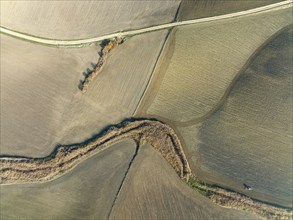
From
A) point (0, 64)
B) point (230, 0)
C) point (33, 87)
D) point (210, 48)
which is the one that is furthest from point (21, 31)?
point (230, 0)

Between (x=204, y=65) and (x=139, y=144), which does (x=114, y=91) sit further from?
(x=204, y=65)

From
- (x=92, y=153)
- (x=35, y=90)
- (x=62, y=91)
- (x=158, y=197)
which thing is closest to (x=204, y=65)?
(x=158, y=197)

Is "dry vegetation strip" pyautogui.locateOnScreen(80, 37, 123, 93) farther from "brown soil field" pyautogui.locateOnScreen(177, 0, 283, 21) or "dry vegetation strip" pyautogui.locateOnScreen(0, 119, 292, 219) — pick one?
"brown soil field" pyautogui.locateOnScreen(177, 0, 283, 21)

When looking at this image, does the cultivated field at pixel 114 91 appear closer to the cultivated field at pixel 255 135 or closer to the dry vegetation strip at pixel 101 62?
the dry vegetation strip at pixel 101 62

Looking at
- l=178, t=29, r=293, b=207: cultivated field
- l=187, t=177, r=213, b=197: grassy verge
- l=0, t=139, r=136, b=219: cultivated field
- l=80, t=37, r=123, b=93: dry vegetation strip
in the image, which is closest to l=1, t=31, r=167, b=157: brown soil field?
l=80, t=37, r=123, b=93: dry vegetation strip

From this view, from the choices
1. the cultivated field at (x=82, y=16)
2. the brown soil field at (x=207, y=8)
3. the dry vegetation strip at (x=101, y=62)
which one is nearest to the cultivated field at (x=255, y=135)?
the brown soil field at (x=207, y=8)

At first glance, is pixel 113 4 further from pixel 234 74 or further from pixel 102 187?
pixel 102 187

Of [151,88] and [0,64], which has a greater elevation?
[151,88]
